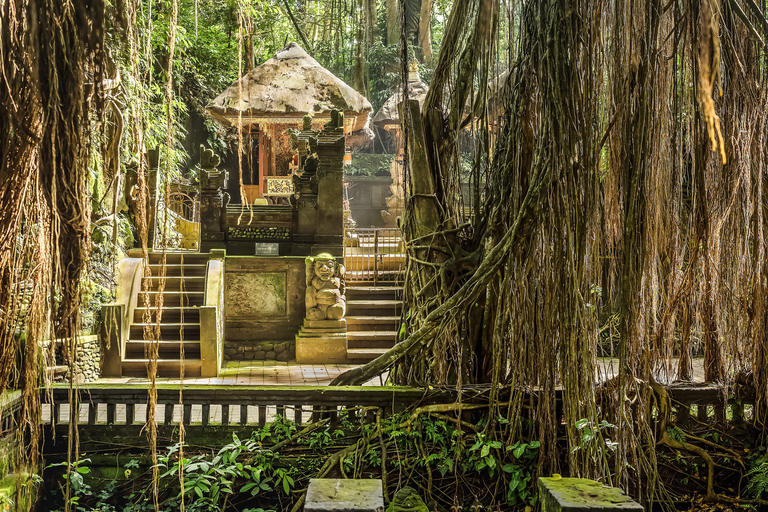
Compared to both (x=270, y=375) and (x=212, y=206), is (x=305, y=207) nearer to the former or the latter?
(x=212, y=206)

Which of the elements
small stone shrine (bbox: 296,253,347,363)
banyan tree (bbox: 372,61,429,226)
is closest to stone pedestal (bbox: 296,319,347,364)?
small stone shrine (bbox: 296,253,347,363)

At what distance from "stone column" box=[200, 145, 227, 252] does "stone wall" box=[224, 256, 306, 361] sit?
0.80m

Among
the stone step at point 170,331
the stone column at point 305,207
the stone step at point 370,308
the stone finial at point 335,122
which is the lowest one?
the stone step at point 170,331

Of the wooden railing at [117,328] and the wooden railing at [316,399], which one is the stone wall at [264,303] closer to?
the wooden railing at [117,328]

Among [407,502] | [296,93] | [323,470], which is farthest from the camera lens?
[296,93]

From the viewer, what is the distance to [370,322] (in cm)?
987

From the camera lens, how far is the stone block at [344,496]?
1790mm

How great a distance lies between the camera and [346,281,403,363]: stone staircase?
9.30 metres

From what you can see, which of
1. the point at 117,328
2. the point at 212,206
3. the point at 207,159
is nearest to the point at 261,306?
the point at 212,206

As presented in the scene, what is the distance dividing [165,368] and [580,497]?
7.53 meters

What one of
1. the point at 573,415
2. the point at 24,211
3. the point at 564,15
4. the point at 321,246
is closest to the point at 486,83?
the point at 564,15

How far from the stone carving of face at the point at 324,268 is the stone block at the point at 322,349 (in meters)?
0.97

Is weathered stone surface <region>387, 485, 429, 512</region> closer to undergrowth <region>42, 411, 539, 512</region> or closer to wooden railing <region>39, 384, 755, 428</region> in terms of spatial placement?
undergrowth <region>42, 411, 539, 512</region>

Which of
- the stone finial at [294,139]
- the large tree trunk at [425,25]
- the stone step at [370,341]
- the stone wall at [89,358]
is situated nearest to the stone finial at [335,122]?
the large tree trunk at [425,25]
